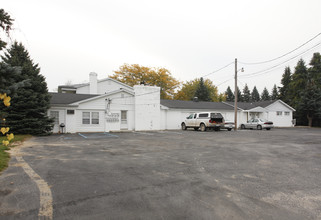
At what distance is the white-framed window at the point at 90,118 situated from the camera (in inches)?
772

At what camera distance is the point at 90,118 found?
781 inches

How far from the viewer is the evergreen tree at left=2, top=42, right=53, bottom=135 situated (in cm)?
1469

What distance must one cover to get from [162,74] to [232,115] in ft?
69.4

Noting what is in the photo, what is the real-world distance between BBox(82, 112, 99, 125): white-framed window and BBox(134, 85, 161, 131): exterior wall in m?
4.44

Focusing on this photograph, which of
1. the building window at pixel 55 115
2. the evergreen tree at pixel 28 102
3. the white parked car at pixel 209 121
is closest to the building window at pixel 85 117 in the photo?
the building window at pixel 55 115

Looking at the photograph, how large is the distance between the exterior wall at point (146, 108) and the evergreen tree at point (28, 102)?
9.06 metres

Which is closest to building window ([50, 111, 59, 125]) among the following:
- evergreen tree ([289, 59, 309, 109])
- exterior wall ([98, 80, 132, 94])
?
exterior wall ([98, 80, 132, 94])

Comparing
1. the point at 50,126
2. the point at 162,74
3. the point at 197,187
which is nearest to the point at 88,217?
the point at 197,187

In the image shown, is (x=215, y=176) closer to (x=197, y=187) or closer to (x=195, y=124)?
(x=197, y=187)

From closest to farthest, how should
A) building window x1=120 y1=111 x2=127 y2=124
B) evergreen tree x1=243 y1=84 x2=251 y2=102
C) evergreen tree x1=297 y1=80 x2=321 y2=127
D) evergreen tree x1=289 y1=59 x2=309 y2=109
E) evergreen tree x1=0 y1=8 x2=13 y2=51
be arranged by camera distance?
evergreen tree x1=0 y1=8 x2=13 y2=51, building window x1=120 y1=111 x2=127 y2=124, evergreen tree x1=297 y1=80 x2=321 y2=127, evergreen tree x1=289 y1=59 x2=309 y2=109, evergreen tree x1=243 y1=84 x2=251 y2=102

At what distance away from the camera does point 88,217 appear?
279cm

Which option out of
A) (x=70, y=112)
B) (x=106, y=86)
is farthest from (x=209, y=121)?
(x=106, y=86)

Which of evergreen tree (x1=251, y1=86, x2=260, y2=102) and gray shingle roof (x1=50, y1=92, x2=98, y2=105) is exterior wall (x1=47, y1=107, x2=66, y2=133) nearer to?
gray shingle roof (x1=50, y1=92, x2=98, y2=105)

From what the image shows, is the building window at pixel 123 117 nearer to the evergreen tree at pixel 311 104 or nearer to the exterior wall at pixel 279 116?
the exterior wall at pixel 279 116
